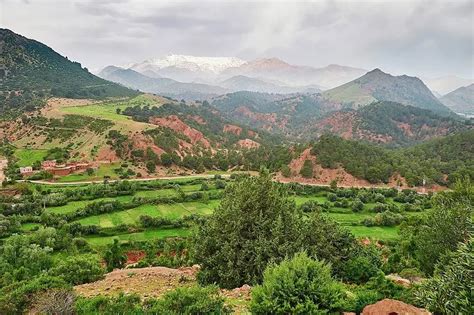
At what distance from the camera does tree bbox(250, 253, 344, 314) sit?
18.2 meters

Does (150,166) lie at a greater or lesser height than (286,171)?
lesser

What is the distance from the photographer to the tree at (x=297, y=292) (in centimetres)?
1817

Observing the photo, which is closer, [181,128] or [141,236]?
[141,236]

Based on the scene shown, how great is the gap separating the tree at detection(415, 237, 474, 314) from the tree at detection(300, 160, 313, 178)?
9314 centimetres

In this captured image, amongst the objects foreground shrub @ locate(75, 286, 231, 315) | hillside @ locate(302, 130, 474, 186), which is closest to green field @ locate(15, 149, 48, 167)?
hillside @ locate(302, 130, 474, 186)

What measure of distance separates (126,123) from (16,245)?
96484mm

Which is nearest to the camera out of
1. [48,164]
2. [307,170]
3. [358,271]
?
[358,271]

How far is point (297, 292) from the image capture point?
1853cm

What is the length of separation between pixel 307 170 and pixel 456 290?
9538 cm

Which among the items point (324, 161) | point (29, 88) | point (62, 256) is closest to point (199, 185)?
point (324, 161)

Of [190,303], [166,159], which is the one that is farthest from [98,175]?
[190,303]

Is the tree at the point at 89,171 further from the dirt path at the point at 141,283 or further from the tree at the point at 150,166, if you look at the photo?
the dirt path at the point at 141,283

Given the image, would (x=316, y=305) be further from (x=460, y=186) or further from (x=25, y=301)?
(x=460, y=186)

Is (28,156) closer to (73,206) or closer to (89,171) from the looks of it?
(89,171)
